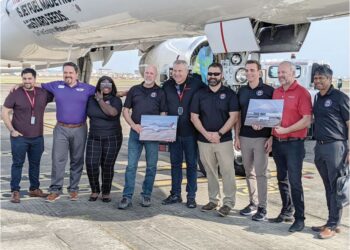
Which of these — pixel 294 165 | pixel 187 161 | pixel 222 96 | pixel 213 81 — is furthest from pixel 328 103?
pixel 187 161

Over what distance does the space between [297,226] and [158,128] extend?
75.5 inches

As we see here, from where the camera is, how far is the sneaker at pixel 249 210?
5359mm

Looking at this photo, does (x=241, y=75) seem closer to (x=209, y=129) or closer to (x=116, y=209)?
(x=209, y=129)

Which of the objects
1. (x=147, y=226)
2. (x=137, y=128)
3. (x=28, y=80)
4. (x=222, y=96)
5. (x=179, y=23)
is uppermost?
(x=179, y=23)

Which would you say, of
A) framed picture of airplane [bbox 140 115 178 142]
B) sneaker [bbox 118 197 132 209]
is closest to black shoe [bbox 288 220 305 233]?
framed picture of airplane [bbox 140 115 178 142]

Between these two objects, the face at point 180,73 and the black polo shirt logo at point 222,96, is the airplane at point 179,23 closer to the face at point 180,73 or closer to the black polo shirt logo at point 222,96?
the face at point 180,73

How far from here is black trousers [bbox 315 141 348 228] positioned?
457 cm

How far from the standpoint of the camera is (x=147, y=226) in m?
4.88

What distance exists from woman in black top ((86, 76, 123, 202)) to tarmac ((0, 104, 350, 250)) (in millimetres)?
286

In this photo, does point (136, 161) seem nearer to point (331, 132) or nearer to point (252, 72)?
point (252, 72)

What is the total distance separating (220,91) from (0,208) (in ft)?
9.55

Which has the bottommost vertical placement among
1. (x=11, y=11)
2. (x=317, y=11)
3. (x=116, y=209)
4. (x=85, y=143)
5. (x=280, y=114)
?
(x=116, y=209)

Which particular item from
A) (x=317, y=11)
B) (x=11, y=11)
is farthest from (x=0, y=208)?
(x=11, y=11)

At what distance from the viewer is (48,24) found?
888 centimetres
